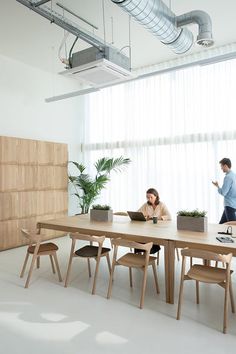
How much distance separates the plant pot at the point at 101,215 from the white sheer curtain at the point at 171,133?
8.20 ft

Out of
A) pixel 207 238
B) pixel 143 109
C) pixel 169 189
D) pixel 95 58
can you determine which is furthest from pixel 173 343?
pixel 143 109

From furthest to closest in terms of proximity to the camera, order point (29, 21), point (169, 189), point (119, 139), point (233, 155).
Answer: point (119, 139) → point (169, 189) → point (233, 155) → point (29, 21)

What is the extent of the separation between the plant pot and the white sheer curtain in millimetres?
2500

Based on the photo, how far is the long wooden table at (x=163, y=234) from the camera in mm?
3108

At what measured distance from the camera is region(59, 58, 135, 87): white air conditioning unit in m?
3.64

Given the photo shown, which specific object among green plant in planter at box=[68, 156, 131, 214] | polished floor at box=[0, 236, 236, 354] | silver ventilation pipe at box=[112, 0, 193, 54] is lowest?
polished floor at box=[0, 236, 236, 354]

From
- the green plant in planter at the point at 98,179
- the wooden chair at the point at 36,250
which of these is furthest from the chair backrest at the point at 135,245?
the green plant in planter at the point at 98,179

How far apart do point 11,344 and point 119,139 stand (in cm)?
563

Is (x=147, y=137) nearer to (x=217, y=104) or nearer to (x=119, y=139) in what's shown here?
(x=119, y=139)

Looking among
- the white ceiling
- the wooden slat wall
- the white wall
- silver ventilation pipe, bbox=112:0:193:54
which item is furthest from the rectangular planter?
the white wall

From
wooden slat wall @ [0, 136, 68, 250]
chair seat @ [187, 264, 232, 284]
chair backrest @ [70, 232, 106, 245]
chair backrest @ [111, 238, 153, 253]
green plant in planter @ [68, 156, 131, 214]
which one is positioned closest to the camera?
chair seat @ [187, 264, 232, 284]

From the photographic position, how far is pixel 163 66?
6.77 m

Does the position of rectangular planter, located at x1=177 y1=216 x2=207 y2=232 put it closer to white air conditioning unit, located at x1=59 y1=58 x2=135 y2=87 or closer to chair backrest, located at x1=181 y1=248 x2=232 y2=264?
chair backrest, located at x1=181 y1=248 x2=232 y2=264

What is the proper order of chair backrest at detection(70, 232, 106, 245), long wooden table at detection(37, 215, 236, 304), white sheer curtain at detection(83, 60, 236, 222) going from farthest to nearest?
white sheer curtain at detection(83, 60, 236, 222) → chair backrest at detection(70, 232, 106, 245) → long wooden table at detection(37, 215, 236, 304)
